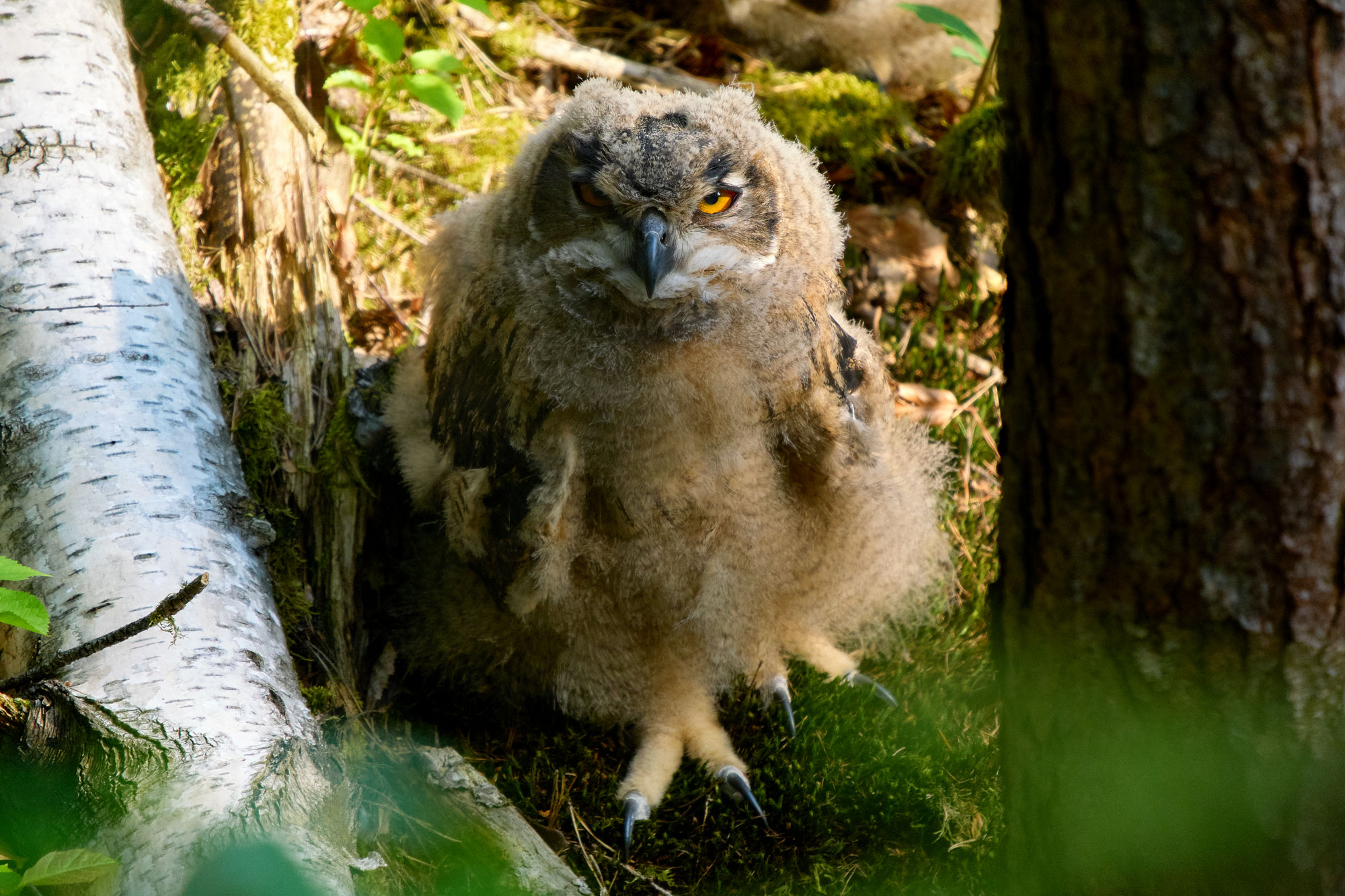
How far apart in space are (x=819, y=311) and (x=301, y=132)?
2.12 metres

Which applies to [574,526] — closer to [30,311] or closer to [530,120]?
[30,311]

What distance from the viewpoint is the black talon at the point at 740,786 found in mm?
2896

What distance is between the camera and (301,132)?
3678 mm

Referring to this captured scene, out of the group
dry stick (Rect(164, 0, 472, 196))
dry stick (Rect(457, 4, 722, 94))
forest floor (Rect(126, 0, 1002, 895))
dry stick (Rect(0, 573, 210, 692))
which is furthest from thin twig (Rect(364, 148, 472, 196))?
dry stick (Rect(0, 573, 210, 692))

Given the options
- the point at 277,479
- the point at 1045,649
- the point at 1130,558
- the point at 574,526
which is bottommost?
the point at 277,479

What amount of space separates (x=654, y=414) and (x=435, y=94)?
1932 millimetres

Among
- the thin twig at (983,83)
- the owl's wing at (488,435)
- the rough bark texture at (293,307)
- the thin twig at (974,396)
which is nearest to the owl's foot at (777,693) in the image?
the owl's wing at (488,435)

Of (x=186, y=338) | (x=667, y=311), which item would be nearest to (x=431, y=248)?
(x=186, y=338)

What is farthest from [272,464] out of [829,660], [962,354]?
[962,354]

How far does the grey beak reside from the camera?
239 cm

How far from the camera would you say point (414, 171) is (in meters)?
4.47

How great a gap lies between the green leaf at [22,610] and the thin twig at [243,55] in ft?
7.00

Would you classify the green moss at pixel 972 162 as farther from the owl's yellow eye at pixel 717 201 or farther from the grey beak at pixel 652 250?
the grey beak at pixel 652 250

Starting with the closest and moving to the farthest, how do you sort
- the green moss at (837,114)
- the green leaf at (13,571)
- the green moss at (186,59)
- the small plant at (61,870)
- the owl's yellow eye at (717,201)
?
the small plant at (61,870) < the green leaf at (13,571) < the owl's yellow eye at (717,201) < the green moss at (186,59) < the green moss at (837,114)
